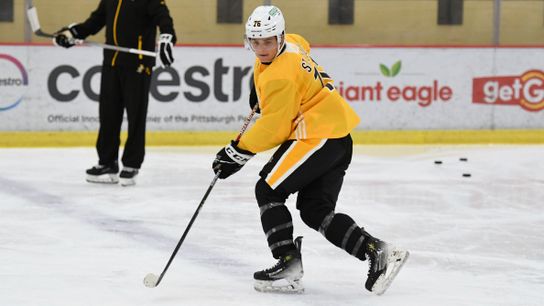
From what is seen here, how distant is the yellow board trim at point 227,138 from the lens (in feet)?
27.7

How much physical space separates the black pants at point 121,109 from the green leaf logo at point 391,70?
2.77m

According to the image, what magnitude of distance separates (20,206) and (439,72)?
422 centimetres

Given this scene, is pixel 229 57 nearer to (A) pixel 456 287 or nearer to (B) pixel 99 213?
(B) pixel 99 213

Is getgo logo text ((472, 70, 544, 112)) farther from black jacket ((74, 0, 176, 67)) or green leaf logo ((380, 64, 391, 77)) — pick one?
black jacket ((74, 0, 176, 67))

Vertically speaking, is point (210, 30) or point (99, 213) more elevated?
point (210, 30)

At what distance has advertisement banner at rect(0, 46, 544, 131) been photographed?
8531 mm

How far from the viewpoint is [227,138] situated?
8.65 metres

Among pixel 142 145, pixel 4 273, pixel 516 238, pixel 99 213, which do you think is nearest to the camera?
pixel 4 273

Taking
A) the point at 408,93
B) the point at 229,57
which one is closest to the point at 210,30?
the point at 229,57

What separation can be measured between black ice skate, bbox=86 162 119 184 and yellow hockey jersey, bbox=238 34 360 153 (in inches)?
117

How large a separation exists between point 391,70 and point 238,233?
13.7ft

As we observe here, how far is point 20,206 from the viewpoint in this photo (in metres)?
5.79

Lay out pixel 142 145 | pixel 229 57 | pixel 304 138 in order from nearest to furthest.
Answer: pixel 304 138
pixel 142 145
pixel 229 57

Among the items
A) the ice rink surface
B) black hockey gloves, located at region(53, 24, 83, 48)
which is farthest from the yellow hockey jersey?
black hockey gloves, located at region(53, 24, 83, 48)
